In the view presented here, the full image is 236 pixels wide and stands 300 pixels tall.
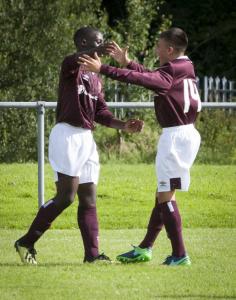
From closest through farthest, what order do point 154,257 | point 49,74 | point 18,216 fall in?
point 154,257, point 18,216, point 49,74

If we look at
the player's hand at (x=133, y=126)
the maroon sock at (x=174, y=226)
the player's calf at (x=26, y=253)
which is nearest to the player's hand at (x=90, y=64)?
the player's hand at (x=133, y=126)

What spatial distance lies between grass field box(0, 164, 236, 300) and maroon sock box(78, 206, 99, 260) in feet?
0.49

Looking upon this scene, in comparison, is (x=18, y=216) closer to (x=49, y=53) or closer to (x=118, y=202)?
(x=118, y=202)

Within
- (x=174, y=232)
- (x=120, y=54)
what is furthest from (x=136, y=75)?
(x=174, y=232)

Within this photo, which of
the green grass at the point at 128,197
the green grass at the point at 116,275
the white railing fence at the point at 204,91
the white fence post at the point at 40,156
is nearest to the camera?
the green grass at the point at 116,275

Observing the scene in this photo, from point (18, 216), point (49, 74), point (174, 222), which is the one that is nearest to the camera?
point (174, 222)

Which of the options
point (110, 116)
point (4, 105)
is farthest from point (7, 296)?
point (4, 105)

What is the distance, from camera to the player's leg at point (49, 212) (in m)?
10.0

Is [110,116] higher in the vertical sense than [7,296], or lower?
higher

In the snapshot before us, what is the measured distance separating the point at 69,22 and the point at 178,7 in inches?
392

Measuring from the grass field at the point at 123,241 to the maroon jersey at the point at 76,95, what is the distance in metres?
1.13

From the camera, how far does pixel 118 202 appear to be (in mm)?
14320

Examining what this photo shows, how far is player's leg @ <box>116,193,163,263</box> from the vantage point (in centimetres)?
1029

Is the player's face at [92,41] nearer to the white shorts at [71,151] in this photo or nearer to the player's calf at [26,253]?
the white shorts at [71,151]
